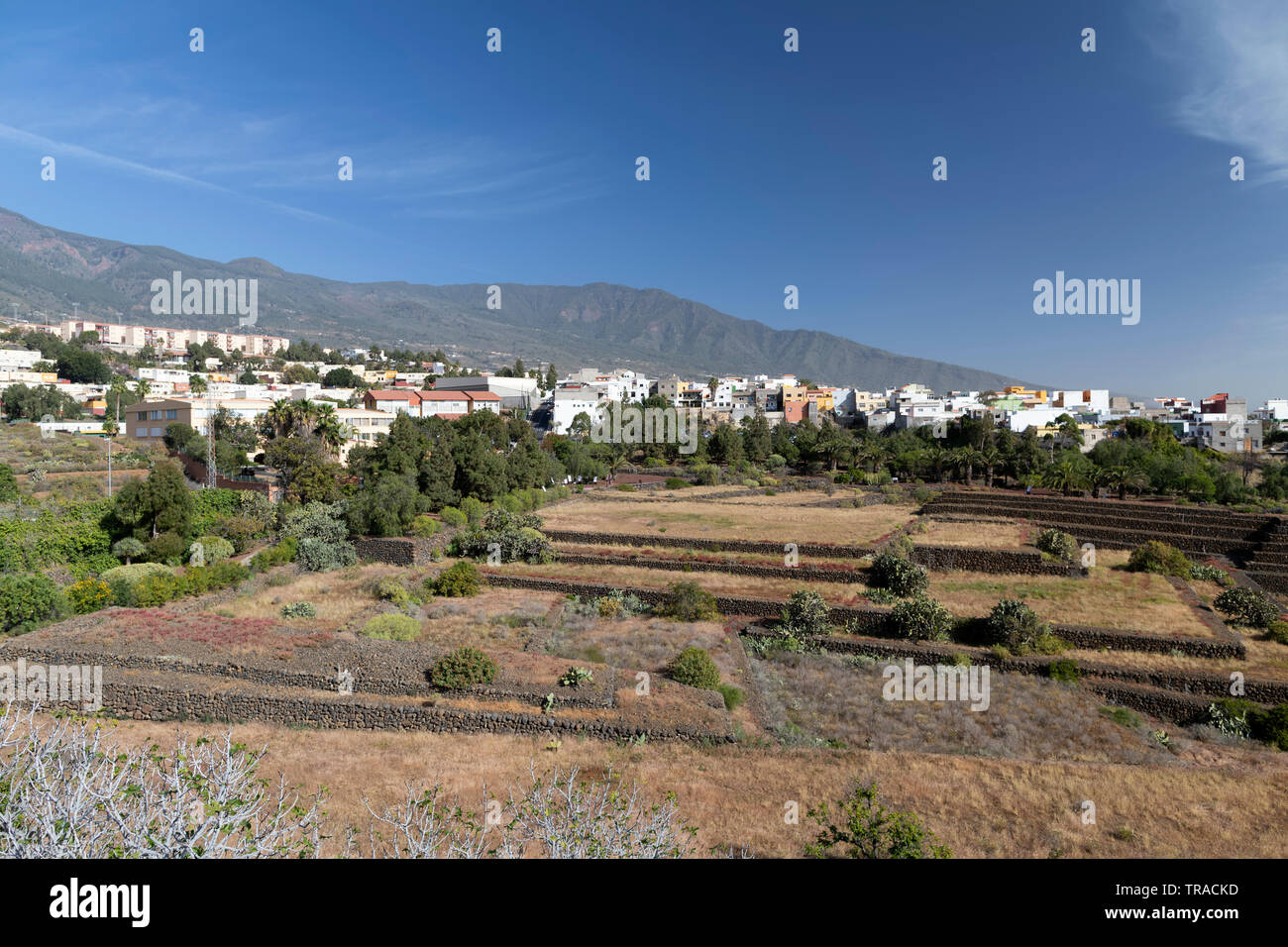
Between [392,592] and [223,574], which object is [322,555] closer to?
[223,574]

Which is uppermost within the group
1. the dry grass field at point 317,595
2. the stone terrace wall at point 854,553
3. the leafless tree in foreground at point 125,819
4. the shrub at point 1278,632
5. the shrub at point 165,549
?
the leafless tree in foreground at point 125,819

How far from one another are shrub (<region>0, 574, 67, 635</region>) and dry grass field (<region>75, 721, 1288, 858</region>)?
22.1ft

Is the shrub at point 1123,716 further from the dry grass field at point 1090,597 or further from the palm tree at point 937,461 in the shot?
the palm tree at point 937,461

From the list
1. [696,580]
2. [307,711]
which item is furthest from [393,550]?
[307,711]

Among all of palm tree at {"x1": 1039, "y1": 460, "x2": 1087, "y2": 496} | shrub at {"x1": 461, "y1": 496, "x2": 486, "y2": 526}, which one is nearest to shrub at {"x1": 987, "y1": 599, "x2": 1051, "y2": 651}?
shrub at {"x1": 461, "y1": 496, "x2": 486, "y2": 526}

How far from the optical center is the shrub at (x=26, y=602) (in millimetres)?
16078

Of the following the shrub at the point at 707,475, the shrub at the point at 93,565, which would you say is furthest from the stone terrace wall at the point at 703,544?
the shrub at the point at 707,475

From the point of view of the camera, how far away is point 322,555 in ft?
79.4

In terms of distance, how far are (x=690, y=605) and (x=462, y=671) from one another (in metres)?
8.55

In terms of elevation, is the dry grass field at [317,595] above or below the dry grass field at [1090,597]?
above

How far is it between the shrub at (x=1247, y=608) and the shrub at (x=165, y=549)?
A: 3265 cm

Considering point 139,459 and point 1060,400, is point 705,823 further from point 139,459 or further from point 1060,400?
point 1060,400
